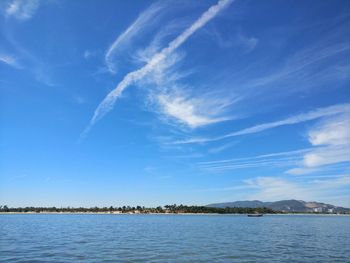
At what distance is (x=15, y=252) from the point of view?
55.9 meters

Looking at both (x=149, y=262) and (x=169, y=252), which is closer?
(x=149, y=262)

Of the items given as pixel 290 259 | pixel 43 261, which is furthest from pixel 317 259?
pixel 43 261

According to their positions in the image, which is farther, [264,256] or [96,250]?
[96,250]

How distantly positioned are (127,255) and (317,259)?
2794cm

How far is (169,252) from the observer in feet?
188

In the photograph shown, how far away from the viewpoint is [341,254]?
191ft

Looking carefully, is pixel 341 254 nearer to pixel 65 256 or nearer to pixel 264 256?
pixel 264 256

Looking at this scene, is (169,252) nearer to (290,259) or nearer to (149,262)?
(149,262)

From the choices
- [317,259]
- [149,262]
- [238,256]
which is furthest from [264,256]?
[149,262]

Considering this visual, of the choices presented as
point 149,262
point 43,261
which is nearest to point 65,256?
point 43,261

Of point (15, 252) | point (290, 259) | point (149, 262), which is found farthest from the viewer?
point (15, 252)

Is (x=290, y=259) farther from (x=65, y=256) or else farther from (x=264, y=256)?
(x=65, y=256)

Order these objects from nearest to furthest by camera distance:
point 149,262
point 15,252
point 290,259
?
point 149,262 → point 290,259 → point 15,252

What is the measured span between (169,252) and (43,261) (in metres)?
19.4
